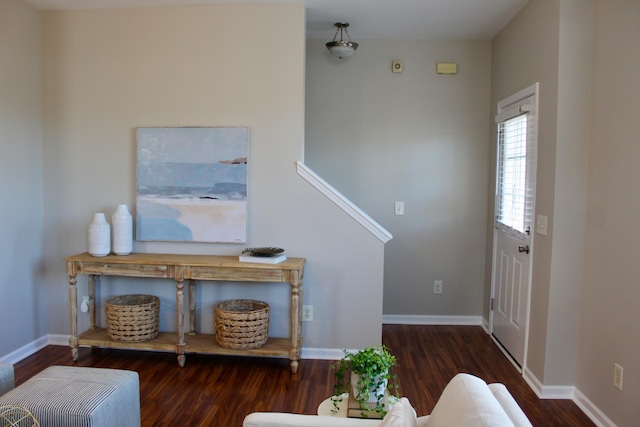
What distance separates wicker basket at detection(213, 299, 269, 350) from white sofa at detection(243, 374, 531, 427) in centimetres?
163

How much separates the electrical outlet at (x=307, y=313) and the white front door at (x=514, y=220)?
4.86ft

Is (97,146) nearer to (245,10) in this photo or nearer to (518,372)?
(245,10)

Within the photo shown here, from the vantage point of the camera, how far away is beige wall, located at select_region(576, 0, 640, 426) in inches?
92.8

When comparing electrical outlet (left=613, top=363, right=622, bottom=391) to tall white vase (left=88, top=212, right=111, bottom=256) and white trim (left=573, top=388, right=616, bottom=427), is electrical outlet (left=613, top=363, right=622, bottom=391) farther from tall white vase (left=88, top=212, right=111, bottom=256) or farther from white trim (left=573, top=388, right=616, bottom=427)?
tall white vase (left=88, top=212, right=111, bottom=256)

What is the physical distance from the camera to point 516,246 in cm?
350

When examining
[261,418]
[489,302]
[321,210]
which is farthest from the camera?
[489,302]

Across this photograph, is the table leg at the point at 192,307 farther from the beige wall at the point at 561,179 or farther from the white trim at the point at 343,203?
the beige wall at the point at 561,179

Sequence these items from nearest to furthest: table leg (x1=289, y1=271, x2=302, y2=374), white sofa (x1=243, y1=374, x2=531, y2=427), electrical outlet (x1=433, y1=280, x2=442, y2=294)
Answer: white sofa (x1=243, y1=374, x2=531, y2=427), table leg (x1=289, y1=271, x2=302, y2=374), electrical outlet (x1=433, y1=280, x2=442, y2=294)

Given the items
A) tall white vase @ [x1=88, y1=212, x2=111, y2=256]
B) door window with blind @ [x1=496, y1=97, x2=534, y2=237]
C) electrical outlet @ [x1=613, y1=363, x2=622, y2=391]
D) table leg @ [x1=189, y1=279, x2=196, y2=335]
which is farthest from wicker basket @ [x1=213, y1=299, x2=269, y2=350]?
electrical outlet @ [x1=613, y1=363, x2=622, y2=391]

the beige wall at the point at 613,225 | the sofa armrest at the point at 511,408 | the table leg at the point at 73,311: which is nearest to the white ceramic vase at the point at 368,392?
the sofa armrest at the point at 511,408

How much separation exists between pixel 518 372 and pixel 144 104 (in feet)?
10.8

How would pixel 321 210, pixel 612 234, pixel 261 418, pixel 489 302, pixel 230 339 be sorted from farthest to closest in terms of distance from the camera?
1. pixel 489 302
2. pixel 321 210
3. pixel 230 339
4. pixel 612 234
5. pixel 261 418

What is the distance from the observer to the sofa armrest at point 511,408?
1.30 metres

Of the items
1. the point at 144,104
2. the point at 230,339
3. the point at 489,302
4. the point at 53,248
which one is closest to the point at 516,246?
the point at 489,302
